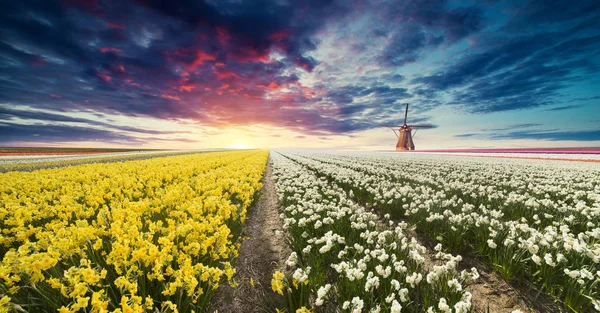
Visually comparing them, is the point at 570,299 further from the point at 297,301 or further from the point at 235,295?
the point at 235,295

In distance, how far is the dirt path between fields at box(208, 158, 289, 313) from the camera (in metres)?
4.05

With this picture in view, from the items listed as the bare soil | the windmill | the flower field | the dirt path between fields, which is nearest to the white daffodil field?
the flower field

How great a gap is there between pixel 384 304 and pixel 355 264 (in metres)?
1.06

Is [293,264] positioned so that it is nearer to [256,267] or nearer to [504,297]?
[256,267]

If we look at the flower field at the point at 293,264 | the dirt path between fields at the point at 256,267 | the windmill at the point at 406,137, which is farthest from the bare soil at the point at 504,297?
the windmill at the point at 406,137

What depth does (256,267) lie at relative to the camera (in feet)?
17.6

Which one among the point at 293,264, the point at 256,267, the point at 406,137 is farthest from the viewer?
the point at 406,137

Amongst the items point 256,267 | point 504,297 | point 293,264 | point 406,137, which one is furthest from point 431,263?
point 406,137

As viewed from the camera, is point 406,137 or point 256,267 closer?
point 256,267

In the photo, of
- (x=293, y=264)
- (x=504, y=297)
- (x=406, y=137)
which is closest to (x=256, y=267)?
(x=293, y=264)

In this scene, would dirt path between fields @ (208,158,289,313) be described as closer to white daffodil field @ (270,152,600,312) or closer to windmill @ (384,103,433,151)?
white daffodil field @ (270,152,600,312)

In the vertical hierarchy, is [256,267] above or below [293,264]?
below

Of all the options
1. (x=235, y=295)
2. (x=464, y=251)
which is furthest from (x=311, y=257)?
(x=464, y=251)

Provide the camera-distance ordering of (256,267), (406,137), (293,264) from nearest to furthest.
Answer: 1. (293,264)
2. (256,267)
3. (406,137)
